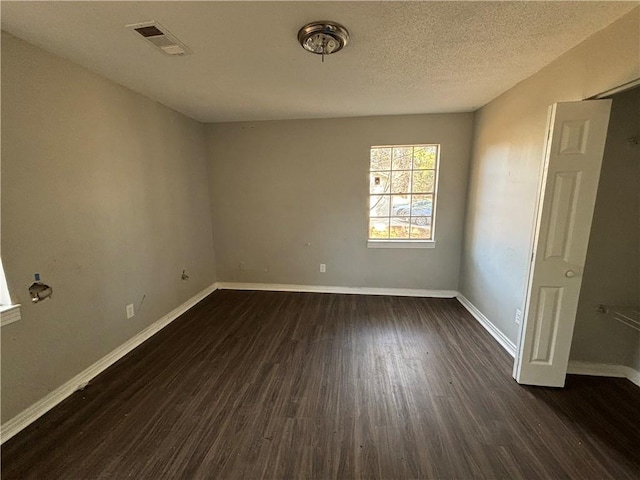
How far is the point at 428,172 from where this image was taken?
12.0 ft

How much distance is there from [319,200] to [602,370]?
3.22 metres

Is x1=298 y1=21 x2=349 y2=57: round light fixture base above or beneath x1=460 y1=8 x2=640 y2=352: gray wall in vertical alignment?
above

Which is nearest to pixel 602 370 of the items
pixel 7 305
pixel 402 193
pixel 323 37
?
pixel 402 193

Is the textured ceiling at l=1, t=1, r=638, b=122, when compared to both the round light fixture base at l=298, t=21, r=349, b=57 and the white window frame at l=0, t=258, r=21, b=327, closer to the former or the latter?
the round light fixture base at l=298, t=21, r=349, b=57

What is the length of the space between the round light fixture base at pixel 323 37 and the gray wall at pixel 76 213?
175 cm

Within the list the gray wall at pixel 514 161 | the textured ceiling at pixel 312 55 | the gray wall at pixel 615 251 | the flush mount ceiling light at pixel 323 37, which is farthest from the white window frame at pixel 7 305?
the gray wall at pixel 615 251

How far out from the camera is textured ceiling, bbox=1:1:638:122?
141 centimetres

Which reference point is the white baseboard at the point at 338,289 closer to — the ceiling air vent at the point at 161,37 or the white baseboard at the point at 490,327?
the white baseboard at the point at 490,327

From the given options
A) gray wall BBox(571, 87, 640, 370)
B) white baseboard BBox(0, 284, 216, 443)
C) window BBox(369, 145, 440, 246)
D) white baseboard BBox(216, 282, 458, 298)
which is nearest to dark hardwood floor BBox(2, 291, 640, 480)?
white baseboard BBox(0, 284, 216, 443)

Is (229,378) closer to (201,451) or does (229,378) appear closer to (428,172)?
(201,451)

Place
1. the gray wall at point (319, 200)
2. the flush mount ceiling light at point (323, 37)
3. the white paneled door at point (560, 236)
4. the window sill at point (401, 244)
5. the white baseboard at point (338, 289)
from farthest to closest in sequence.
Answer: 1. the white baseboard at point (338, 289)
2. the window sill at point (401, 244)
3. the gray wall at point (319, 200)
4. the white paneled door at point (560, 236)
5. the flush mount ceiling light at point (323, 37)

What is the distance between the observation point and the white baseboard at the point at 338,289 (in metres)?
3.83

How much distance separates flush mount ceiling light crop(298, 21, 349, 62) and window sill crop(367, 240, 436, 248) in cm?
252

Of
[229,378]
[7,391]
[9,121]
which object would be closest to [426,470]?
[229,378]
